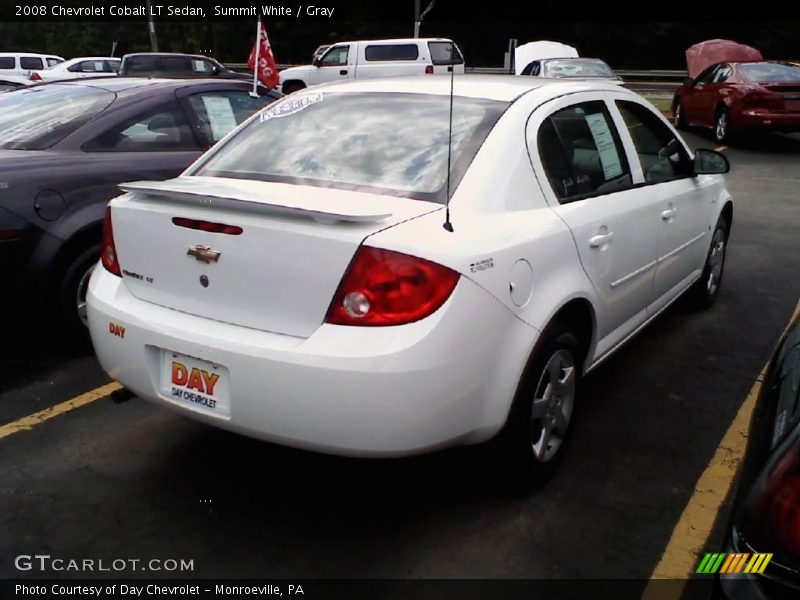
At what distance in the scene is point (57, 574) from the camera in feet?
8.31

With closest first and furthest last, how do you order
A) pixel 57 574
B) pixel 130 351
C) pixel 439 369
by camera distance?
pixel 439 369
pixel 57 574
pixel 130 351

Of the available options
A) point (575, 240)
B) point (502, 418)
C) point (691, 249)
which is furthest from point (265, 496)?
point (691, 249)

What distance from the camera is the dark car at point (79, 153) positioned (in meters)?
3.99

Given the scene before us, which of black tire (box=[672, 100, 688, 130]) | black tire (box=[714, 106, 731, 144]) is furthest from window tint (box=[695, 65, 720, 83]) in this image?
black tire (box=[714, 106, 731, 144])

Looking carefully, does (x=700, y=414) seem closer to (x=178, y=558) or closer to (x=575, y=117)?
(x=575, y=117)

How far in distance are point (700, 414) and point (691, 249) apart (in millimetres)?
1132

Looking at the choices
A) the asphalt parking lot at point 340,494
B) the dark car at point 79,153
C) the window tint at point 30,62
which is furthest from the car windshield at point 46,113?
the window tint at point 30,62

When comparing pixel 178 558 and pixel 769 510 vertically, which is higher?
pixel 769 510

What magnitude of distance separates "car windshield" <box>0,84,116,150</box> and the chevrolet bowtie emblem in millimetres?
2341

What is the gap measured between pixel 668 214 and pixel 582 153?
0.82 meters

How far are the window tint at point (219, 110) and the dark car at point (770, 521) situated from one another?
429 cm

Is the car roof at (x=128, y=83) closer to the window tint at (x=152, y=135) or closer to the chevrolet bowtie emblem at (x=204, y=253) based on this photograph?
the window tint at (x=152, y=135)

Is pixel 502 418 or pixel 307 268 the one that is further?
pixel 502 418

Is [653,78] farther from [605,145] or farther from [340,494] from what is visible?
[340,494]
